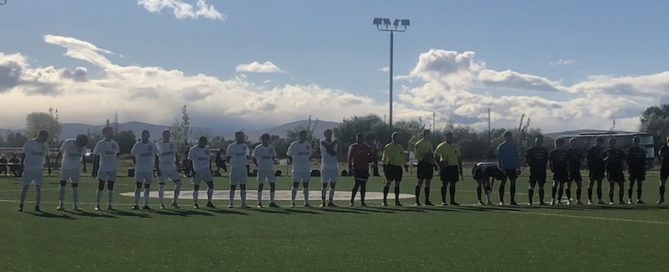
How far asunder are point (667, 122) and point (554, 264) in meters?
124

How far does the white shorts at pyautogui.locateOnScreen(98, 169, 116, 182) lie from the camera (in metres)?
19.8

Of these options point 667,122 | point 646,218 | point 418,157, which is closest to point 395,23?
point 418,157

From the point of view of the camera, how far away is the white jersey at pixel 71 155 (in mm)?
19625

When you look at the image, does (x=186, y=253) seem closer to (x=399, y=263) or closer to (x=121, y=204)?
(x=399, y=263)

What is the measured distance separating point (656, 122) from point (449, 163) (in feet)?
376

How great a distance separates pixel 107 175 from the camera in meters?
19.8

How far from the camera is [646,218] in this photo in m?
17.2

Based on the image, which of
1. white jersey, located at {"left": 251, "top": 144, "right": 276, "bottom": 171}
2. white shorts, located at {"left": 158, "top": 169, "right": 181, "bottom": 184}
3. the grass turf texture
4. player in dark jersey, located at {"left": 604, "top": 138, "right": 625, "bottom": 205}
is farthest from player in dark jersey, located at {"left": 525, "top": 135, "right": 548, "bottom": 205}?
white shorts, located at {"left": 158, "top": 169, "right": 181, "bottom": 184}

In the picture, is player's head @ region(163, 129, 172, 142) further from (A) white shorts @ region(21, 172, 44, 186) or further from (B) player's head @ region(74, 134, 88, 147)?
(A) white shorts @ region(21, 172, 44, 186)

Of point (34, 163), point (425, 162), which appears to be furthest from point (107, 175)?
point (425, 162)

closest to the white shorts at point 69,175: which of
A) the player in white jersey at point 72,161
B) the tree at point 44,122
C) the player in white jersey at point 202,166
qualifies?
the player in white jersey at point 72,161

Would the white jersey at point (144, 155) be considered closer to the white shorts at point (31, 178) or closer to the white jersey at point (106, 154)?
the white jersey at point (106, 154)

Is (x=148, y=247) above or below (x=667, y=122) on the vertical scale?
below

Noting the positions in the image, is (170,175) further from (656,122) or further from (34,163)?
(656,122)
